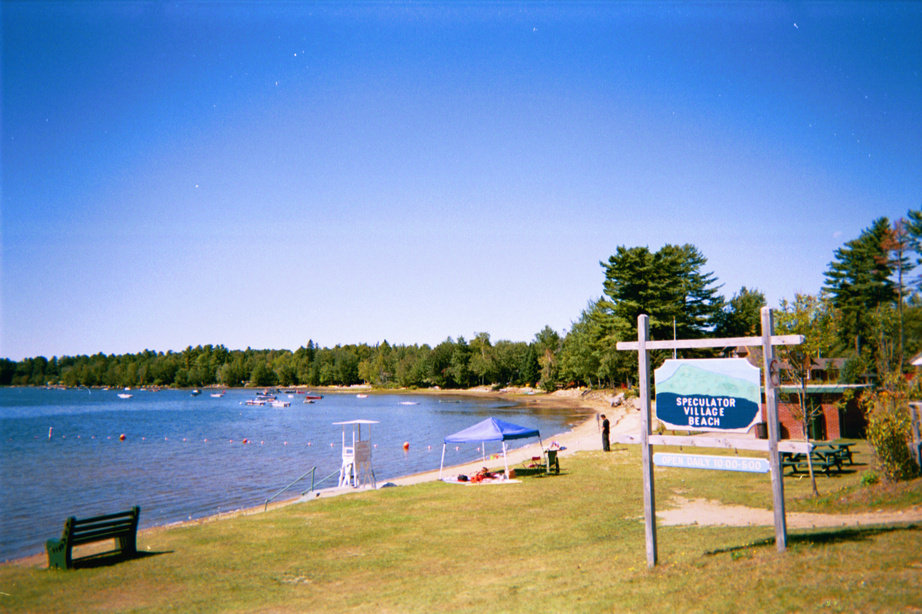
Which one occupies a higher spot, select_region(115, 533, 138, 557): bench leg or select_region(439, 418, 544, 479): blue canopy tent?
select_region(439, 418, 544, 479): blue canopy tent

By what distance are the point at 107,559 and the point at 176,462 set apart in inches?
1187

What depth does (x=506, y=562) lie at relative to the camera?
10.4 m

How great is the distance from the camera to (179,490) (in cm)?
2956

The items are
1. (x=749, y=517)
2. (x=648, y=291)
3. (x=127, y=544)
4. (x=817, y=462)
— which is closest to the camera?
(x=749, y=517)

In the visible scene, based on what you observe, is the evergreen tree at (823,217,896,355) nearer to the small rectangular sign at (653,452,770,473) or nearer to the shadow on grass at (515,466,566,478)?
the shadow on grass at (515,466,566,478)

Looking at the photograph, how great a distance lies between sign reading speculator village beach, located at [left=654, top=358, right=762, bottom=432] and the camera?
8.49 m

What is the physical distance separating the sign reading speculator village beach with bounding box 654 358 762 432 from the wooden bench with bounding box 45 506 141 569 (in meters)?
11.4

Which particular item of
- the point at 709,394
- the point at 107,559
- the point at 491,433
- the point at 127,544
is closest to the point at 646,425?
the point at 709,394

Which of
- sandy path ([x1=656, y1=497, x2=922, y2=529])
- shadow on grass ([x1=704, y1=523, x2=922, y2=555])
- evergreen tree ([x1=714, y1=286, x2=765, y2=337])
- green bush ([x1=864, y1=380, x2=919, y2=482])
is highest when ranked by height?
evergreen tree ([x1=714, y1=286, x2=765, y2=337])

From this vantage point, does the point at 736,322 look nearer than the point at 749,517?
No

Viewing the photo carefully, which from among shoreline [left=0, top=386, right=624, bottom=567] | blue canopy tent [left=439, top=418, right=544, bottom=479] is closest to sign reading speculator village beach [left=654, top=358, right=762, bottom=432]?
blue canopy tent [left=439, top=418, right=544, bottom=479]

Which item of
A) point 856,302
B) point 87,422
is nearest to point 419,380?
point 87,422

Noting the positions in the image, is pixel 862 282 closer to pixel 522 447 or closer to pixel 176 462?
pixel 522 447

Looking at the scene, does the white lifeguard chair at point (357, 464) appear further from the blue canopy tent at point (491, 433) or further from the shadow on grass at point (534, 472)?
the shadow on grass at point (534, 472)
